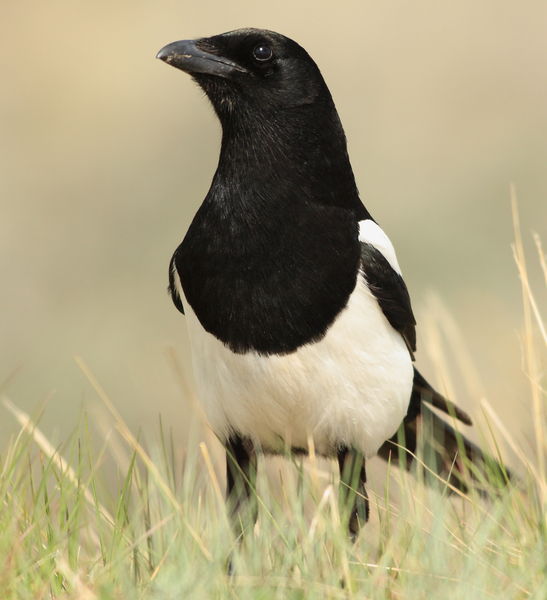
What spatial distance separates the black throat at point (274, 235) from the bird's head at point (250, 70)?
0.02 m

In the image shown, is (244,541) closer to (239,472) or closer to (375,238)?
(239,472)

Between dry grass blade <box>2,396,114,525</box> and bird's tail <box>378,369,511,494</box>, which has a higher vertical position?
dry grass blade <box>2,396,114,525</box>

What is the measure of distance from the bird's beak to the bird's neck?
13 centimetres

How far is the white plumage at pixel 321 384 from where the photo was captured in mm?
3680

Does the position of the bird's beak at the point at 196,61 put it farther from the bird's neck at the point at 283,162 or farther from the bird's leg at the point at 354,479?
the bird's leg at the point at 354,479

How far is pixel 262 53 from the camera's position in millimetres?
3883

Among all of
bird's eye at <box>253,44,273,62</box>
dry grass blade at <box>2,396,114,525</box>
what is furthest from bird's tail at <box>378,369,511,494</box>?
dry grass blade at <box>2,396,114,525</box>

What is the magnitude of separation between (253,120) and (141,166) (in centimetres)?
870

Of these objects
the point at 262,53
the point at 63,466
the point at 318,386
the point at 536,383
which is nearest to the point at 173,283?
the point at 318,386

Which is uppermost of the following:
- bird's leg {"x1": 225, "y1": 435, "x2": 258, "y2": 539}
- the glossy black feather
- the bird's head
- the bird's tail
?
the bird's head

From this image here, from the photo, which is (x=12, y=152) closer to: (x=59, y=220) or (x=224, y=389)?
Answer: (x=59, y=220)

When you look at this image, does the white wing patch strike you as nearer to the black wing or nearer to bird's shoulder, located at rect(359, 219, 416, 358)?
bird's shoulder, located at rect(359, 219, 416, 358)

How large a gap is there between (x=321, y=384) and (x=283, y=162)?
627mm

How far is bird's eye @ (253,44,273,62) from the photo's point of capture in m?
3.88
